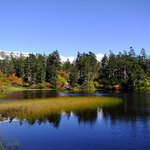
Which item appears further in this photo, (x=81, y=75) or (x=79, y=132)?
(x=81, y=75)

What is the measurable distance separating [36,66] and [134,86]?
55391 millimetres

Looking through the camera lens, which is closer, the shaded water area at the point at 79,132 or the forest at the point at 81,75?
the shaded water area at the point at 79,132

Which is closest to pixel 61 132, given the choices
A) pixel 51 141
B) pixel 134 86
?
pixel 51 141

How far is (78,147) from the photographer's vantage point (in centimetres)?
1419

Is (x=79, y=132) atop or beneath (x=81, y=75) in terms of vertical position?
beneath

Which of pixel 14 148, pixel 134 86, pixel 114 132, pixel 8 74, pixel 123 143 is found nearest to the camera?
pixel 14 148

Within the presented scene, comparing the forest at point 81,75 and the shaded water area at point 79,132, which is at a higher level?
the forest at point 81,75

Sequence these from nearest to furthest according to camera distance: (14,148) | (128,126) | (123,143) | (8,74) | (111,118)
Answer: (14,148) < (123,143) < (128,126) < (111,118) < (8,74)

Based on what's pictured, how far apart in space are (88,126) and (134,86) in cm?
7298

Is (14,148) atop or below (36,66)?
below

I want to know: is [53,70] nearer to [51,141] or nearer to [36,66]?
[36,66]

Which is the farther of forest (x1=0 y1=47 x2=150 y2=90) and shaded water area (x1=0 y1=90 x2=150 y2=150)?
forest (x1=0 y1=47 x2=150 y2=90)

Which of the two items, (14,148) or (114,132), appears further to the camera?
(114,132)

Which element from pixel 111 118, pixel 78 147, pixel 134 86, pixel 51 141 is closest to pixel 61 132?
pixel 51 141
